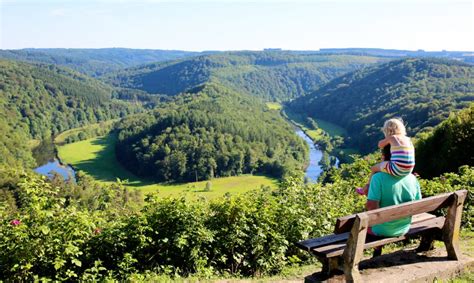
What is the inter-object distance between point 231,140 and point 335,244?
108 metres

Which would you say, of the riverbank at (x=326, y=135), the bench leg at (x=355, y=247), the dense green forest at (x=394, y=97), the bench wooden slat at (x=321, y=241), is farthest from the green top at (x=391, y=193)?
the dense green forest at (x=394, y=97)

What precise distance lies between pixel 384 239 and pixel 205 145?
102 meters

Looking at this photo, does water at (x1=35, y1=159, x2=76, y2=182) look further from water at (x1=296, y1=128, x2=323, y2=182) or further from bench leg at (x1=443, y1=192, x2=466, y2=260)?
bench leg at (x1=443, y1=192, x2=466, y2=260)

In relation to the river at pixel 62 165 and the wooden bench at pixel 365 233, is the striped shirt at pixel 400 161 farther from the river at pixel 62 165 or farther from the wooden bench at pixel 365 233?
the river at pixel 62 165

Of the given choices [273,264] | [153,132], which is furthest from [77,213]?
[153,132]

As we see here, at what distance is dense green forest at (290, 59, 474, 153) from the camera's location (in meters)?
103

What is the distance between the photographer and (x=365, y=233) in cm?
507

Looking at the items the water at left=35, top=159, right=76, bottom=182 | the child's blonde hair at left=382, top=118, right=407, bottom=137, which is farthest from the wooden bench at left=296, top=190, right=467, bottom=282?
the water at left=35, top=159, right=76, bottom=182

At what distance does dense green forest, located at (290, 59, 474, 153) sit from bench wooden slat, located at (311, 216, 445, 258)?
9084 centimetres

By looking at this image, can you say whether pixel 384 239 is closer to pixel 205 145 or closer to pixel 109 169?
pixel 205 145

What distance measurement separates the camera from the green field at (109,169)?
8606 cm

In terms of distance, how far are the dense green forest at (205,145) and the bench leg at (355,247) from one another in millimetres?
81052

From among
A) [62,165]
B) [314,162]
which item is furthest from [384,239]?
[62,165]

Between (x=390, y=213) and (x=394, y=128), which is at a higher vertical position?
(x=394, y=128)
